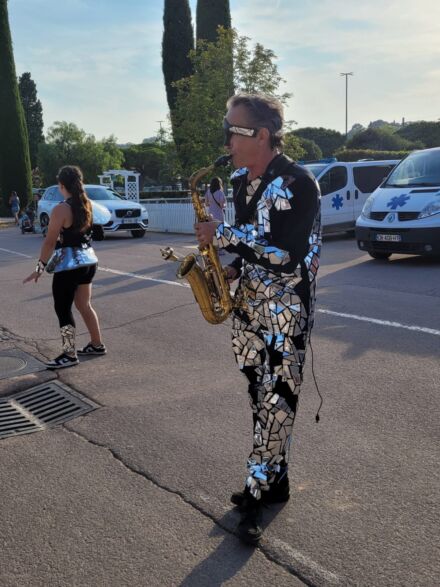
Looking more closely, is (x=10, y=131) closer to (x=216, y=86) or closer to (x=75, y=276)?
(x=216, y=86)

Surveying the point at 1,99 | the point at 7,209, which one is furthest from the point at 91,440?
the point at 7,209

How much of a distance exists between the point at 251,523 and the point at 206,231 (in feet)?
4.40

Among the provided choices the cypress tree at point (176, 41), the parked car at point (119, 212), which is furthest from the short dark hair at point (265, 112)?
the cypress tree at point (176, 41)

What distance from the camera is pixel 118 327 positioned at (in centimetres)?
733

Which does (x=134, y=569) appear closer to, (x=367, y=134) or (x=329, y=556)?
(x=329, y=556)

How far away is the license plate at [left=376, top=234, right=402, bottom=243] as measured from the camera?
10.7 metres

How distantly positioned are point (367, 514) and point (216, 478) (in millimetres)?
846

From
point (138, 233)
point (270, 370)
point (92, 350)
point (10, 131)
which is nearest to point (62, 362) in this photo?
point (92, 350)

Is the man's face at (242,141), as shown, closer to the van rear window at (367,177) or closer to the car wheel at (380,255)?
the car wheel at (380,255)

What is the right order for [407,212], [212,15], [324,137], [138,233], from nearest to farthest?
[407,212] → [138,233] → [212,15] → [324,137]

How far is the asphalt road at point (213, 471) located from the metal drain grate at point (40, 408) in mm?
134

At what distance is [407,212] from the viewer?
10.6 meters

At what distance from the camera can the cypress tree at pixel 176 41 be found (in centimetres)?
3478

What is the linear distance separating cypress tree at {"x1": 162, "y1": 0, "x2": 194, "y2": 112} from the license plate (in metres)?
25.8
